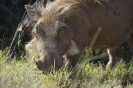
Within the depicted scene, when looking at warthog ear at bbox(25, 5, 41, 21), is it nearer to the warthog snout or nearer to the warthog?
the warthog

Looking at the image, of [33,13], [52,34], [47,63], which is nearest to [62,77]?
[47,63]

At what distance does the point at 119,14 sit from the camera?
8688mm

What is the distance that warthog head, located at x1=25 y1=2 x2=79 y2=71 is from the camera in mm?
6996

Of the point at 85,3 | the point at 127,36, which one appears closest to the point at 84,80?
the point at 85,3

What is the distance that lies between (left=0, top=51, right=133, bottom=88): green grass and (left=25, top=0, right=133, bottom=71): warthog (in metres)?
0.20

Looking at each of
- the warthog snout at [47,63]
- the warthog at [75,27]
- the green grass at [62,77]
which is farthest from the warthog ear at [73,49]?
the warthog snout at [47,63]

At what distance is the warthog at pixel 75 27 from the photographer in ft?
23.7

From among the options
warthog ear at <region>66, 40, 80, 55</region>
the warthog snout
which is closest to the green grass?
the warthog snout

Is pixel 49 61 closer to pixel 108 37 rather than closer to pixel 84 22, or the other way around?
pixel 84 22

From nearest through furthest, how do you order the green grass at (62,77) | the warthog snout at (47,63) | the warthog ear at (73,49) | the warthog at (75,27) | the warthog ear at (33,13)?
the green grass at (62,77) < the warthog snout at (47,63) < the warthog at (75,27) < the warthog ear at (73,49) < the warthog ear at (33,13)

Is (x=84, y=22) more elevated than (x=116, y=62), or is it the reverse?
(x=84, y=22)

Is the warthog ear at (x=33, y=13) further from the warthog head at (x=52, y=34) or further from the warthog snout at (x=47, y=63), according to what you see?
the warthog snout at (x=47, y=63)

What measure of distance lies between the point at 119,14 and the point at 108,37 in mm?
441

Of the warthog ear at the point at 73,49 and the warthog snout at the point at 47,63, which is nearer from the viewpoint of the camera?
the warthog snout at the point at 47,63
